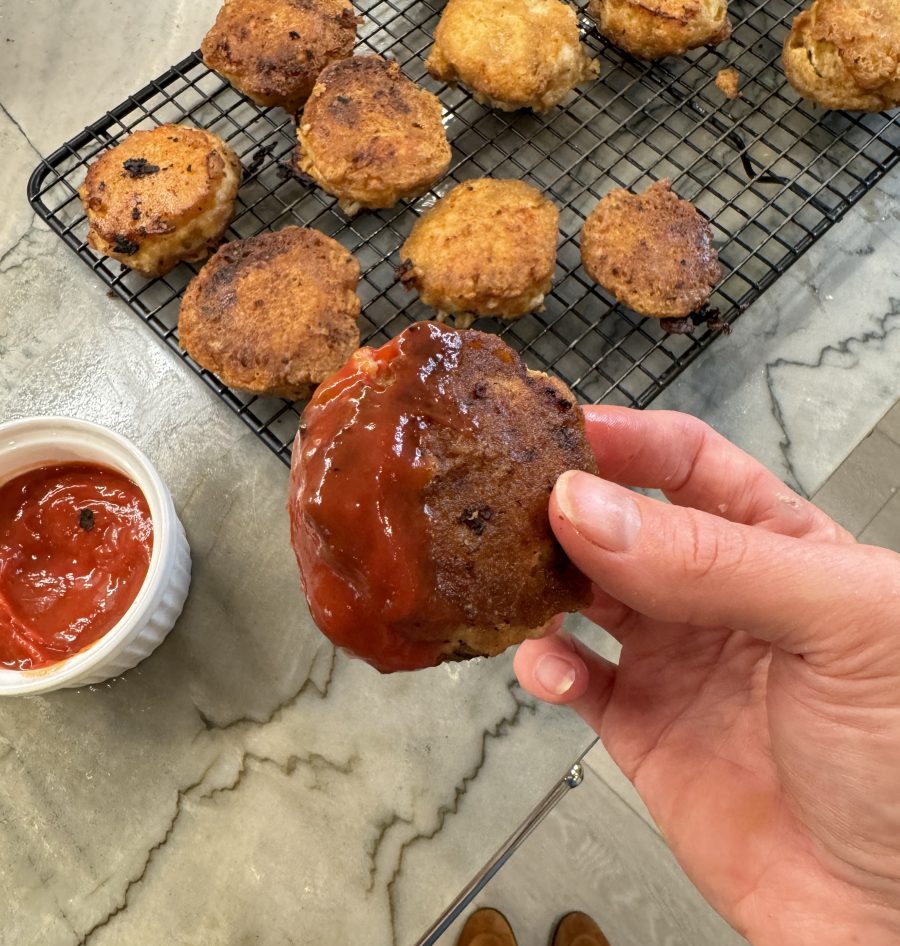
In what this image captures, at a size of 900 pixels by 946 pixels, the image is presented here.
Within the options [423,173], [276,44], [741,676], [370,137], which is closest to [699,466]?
[741,676]

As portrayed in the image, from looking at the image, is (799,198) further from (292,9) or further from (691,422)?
(292,9)

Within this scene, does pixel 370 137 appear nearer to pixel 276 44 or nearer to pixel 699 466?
pixel 276 44

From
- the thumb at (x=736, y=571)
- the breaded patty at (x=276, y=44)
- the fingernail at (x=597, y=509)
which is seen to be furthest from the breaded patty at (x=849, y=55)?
the fingernail at (x=597, y=509)

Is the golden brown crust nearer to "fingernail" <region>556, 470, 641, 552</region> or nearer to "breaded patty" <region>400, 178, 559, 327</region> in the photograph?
"fingernail" <region>556, 470, 641, 552</region>

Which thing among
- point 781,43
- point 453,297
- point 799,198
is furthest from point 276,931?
point 781,43

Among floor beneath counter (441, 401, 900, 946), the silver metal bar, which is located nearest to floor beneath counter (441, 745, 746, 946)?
floor beneath counter (441, 401, 900, 946)
